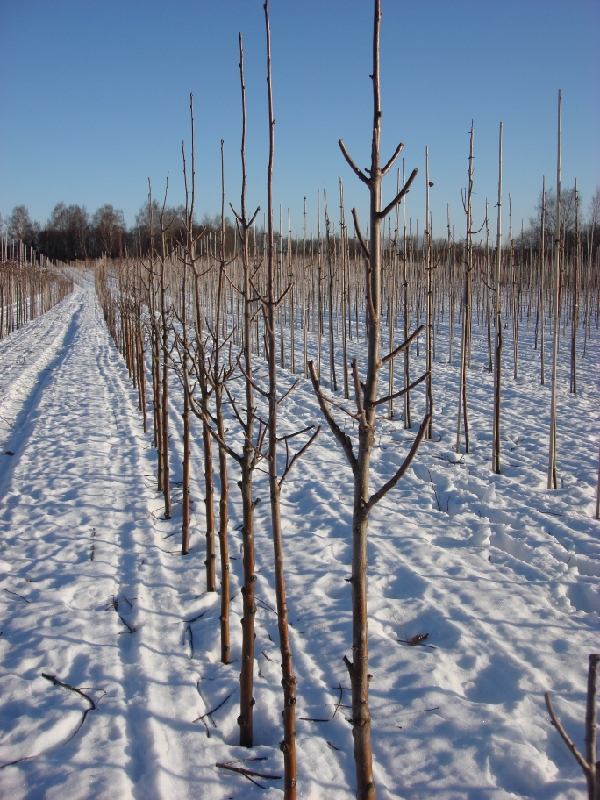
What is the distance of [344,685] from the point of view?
211 centimetres

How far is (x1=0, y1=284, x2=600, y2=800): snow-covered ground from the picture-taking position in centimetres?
173

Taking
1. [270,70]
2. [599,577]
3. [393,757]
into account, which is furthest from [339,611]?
[270,70]

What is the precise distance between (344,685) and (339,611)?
20.9 inches

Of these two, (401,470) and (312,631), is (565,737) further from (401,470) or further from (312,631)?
(312,631)

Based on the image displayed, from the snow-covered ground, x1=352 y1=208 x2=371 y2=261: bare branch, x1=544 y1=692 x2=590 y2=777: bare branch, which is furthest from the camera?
the snow-covered ground


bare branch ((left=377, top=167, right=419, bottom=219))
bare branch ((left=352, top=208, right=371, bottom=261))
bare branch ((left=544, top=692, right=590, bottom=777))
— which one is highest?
bare branch ((left=377, top=167, right=419, bottom=219))

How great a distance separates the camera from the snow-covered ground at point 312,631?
5.67 ft

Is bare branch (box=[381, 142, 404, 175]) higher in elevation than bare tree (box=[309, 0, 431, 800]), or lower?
higher

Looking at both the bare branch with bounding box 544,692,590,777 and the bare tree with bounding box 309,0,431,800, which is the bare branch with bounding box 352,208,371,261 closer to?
the bare tree with bounding box 309,0,431,800

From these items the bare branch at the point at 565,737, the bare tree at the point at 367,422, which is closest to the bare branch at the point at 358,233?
the bare tree at the point at 367,422

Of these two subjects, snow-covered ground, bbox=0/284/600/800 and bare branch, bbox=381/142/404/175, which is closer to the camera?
bare branch, bbox=381/142/404/175

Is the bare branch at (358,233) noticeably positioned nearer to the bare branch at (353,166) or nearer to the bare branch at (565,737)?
the bare branch at (353,166)

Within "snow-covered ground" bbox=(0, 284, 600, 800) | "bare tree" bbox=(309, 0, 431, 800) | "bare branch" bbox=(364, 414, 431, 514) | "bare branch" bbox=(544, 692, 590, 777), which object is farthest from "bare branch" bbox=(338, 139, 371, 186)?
"snow-covered ground" bbox=(0, 284, 600, 800)

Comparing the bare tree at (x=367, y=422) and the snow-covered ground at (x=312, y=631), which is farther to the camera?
the snow-covered ground at (x=312, y=631)
